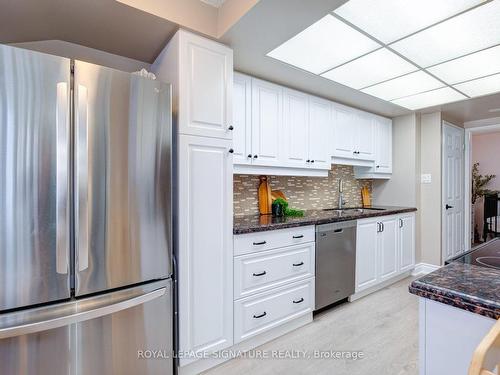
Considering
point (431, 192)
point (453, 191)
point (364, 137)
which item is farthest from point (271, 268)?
point (453, 191)

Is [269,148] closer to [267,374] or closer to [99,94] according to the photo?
[99,94]

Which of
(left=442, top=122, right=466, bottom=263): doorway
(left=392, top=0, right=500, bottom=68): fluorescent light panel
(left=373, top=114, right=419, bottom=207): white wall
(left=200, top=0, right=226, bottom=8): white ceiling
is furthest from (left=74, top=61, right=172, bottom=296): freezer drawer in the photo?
(left=442, top=122, right=466, bottom=263): doorway

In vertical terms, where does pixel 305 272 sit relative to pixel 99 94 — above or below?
below

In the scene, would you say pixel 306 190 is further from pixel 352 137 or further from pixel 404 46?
pixel 404 46

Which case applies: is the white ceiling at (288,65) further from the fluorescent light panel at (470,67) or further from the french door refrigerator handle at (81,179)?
the french door refrigerator handle at (81,179)

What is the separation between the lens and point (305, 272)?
88.9 inches

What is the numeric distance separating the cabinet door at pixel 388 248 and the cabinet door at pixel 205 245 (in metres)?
1.99

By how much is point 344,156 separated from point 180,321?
2410 mm

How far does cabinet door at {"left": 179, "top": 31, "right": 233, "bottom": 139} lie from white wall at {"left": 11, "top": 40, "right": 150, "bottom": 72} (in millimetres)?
663

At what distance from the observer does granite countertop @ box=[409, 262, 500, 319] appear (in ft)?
2.23

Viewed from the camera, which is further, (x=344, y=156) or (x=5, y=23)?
(x=344, y=156)

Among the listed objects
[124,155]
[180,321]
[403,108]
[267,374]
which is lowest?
[267,374]

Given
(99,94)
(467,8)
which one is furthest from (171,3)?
(467,8)

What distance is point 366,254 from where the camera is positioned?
2.83 meters
